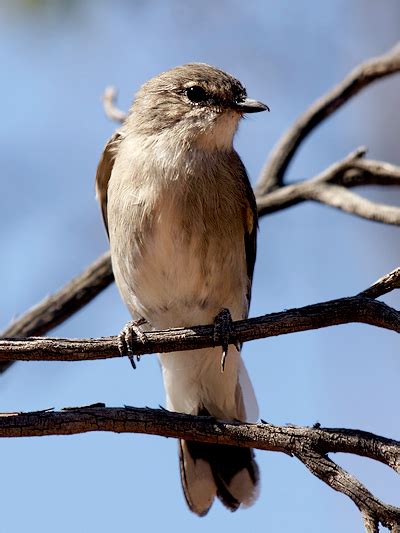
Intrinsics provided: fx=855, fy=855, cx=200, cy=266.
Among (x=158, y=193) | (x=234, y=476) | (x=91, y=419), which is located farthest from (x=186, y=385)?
(x=91, y=419)

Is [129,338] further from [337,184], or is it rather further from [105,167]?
[337,184]

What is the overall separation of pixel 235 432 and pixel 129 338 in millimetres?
666

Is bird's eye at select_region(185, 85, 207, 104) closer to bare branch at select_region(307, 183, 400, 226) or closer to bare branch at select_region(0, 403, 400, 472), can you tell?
bare branch at select_region(307, 183, 400, 226)

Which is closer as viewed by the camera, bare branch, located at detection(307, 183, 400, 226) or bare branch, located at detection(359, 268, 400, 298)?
bare branch, located at detection(359, 268, 400, 298)

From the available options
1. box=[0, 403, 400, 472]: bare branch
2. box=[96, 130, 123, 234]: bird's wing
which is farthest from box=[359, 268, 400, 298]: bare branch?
box=[96, 130, 123, 234]: bird's wing

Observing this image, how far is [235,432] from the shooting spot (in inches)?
122

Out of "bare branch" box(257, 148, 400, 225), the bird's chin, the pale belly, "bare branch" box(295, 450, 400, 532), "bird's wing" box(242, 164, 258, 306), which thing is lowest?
"bare branch" box(295, 450, 400, 532)

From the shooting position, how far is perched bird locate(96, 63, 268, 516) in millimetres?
3979

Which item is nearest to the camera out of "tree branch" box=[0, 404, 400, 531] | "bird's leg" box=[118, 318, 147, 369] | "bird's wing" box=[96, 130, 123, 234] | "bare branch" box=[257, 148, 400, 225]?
"tree branch" box=[0, 404, 400, 531]

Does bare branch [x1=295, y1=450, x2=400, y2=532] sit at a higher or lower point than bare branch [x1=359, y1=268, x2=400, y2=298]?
lower

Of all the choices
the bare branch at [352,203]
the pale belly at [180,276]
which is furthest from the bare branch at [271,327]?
the bare branch at [352,203]

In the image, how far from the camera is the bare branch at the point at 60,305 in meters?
4.46

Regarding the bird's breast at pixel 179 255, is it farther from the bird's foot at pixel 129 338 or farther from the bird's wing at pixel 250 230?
the bird's foot at pixel 129 338

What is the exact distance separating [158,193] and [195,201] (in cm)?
18
